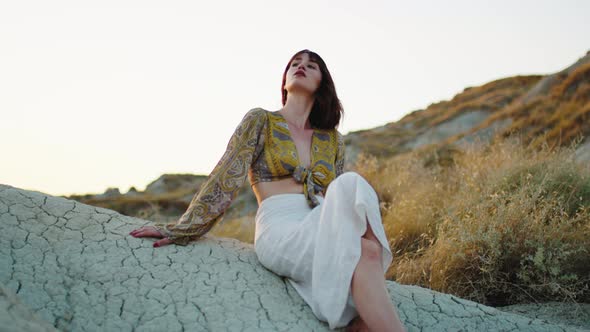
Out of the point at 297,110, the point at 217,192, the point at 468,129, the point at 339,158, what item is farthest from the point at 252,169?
the point at 468,129

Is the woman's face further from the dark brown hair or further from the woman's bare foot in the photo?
the woman's bare foot

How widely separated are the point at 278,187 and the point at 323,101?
2.62 ft

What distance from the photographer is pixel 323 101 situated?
370cm

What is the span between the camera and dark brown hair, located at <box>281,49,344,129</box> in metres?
3.70

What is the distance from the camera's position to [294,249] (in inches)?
109

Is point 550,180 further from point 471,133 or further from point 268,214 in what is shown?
point 471,133

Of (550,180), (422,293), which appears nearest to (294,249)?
(422,293)

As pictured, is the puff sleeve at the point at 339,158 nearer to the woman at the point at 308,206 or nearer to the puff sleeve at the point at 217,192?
the woman at the point at 308,206

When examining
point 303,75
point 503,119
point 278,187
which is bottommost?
point 503,119

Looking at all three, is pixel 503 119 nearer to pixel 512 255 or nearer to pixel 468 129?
pixel 468 129

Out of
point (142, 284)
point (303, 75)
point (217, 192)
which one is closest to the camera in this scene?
point (142, 284)

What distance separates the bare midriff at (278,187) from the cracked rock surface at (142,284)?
389mm

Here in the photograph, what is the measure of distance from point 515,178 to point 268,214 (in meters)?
3.33

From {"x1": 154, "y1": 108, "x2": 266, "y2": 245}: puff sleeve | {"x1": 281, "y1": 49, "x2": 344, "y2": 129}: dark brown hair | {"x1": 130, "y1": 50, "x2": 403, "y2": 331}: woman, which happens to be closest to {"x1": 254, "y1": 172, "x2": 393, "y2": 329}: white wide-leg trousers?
{"x1": 130, "y1": 50, "x2": 403, "y2": 331}: woman
